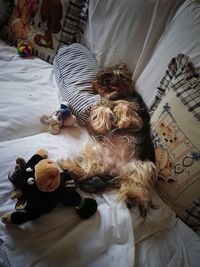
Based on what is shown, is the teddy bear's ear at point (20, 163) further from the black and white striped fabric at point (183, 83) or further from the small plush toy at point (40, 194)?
the black and white striped fabric at point (183, 83)

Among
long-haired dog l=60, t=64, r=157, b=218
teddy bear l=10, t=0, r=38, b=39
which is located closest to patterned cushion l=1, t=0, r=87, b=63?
teddy bear l=10, t=0, r=38, b=39

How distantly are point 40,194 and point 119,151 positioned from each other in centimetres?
38

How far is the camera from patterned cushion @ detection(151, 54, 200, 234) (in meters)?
0.87

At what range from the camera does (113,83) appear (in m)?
1.25

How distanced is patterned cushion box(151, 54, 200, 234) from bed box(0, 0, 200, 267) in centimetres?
2

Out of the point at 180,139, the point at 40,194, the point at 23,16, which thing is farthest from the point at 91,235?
the point at 23,16

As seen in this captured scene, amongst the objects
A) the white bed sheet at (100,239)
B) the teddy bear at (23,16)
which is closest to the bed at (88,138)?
the white bed sheet at (100,239)

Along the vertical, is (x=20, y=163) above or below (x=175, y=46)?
below

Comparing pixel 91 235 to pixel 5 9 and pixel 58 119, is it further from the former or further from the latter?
pixel 5 9

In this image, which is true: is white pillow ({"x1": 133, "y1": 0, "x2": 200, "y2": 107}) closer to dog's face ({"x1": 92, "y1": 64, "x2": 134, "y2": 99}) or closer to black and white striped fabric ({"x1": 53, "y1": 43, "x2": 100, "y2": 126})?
dog's face ({"x1": 92, "y1": 64, "x2": 134, "y2": 99})

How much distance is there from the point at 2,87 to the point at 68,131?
16.9 inches

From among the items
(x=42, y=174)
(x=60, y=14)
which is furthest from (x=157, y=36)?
(x=42, y=174)

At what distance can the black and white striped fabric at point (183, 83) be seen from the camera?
888mm

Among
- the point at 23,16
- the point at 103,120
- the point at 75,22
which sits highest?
the point at 75,22
